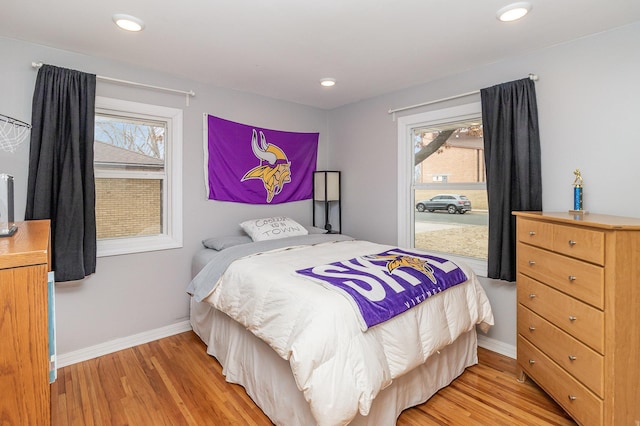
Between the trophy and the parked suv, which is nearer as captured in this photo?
the trophy

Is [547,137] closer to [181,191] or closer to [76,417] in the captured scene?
[181,191]

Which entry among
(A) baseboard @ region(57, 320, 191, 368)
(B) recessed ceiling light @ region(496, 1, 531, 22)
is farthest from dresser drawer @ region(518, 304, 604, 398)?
(A) baseboard @ region(57, 320, 191, 368)

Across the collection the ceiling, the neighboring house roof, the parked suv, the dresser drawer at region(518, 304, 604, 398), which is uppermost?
the ceiling

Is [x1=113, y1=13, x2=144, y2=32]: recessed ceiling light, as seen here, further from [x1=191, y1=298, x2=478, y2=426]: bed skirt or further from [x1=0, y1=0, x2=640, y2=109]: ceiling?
[x1=191, y1=298, x2=478, y2=426]: bed skirt

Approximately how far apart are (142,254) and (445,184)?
109 inches

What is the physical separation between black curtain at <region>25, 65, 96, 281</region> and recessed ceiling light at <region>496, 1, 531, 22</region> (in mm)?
2759

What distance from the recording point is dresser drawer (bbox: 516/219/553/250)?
1.93 metres

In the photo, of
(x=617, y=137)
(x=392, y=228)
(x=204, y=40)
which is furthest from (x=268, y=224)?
(x=617, y=137)

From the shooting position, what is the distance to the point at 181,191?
3.00 meters

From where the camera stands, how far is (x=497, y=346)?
2.70 meters

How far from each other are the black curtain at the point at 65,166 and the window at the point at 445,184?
8.77ft

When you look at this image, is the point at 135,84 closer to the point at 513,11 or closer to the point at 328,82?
the point at 328,82

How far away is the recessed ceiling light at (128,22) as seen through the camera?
1.94 meters

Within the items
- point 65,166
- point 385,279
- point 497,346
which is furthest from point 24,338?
point 497,346
